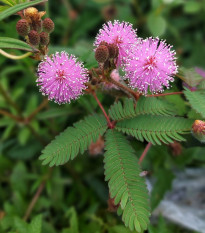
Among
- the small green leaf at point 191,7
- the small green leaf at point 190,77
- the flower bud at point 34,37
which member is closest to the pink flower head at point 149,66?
the small green leaf at point 190,77

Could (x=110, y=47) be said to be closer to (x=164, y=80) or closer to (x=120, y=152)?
(x=164, y=80)

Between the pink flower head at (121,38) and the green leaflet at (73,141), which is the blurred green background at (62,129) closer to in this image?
the pink flower head at (121,38)

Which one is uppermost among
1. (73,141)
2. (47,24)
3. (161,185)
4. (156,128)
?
(47,24)

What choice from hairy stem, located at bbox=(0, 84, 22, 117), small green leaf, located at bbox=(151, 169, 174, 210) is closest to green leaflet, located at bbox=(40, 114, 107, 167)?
small green leaf, located at bbox=(151, 169, 174, 210)

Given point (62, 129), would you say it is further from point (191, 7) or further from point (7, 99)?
point (191, 7)

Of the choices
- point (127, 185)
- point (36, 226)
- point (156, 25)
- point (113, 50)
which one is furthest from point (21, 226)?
point (156, 25)

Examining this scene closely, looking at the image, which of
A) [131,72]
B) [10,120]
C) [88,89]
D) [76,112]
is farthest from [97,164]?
[131,72]

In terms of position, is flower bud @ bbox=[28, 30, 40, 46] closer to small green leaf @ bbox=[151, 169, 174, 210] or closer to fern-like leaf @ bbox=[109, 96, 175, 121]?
fern-like leaf @ bbox=[109, 96, 175, 121]
